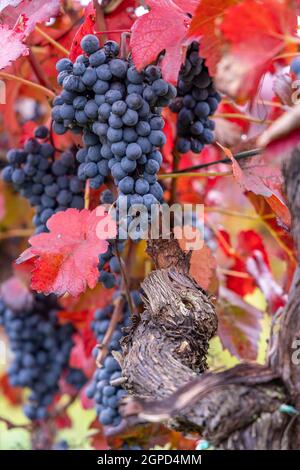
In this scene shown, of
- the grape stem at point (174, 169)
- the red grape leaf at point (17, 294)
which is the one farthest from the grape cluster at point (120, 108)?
the red grape leaf at point (17, 294)

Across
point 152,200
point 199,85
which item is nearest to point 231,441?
point 152,200

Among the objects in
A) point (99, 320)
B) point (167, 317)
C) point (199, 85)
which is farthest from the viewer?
point (99, 320)

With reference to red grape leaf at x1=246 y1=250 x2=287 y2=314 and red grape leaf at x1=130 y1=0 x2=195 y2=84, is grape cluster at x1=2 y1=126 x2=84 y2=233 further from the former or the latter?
red grape leaf at x1=246 y1=250 x2=287 y2=314

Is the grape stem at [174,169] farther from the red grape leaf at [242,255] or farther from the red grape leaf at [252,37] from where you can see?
the red grape leaf at [252,37]

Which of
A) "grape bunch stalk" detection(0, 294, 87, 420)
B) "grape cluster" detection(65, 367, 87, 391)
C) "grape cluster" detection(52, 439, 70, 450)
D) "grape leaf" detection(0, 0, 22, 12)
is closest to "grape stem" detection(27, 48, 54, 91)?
"grape leaf" detection(0, 0, 22, 12)

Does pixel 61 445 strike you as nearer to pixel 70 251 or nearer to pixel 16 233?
pixel 16 233

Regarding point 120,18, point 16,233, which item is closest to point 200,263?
point 120,18
